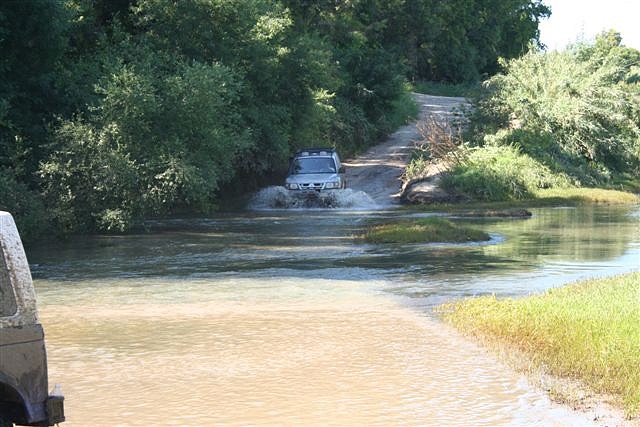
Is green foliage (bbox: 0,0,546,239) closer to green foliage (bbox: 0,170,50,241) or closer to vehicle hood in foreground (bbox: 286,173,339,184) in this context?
green foliage (bbox: 0,170,50,241)

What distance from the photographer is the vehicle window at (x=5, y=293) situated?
529 centimetres

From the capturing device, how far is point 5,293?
209 inches

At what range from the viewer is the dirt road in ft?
131

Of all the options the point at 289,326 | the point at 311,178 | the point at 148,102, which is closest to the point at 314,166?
the point at 311,178

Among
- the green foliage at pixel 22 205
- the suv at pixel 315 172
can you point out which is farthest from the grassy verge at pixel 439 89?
the green foliage at pixel 22 205

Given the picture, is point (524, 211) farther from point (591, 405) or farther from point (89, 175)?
point (591, 405)

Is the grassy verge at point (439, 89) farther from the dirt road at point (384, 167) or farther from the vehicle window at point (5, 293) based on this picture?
the vehicle window at point (5, 293)

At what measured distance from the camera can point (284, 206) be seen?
34.7 metres

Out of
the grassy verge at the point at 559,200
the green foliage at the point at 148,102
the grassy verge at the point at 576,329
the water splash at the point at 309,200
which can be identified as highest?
the green foliage at the point at 148,102

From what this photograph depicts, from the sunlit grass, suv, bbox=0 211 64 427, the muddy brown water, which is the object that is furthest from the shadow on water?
suv, bbox=0 211 64 427

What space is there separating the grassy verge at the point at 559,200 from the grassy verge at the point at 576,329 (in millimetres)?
19707

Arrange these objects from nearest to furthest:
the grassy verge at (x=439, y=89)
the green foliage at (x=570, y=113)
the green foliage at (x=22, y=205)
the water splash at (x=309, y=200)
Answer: the green foliage at (x=22, y=205)
the water splash at (x=309, y=200)
the green foliage at (x=570, y=113)
the grassy verge at (x=439, y=89)

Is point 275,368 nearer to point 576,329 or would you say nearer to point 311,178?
point 576,329

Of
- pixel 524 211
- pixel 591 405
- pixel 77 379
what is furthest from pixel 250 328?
pixel 524 211
